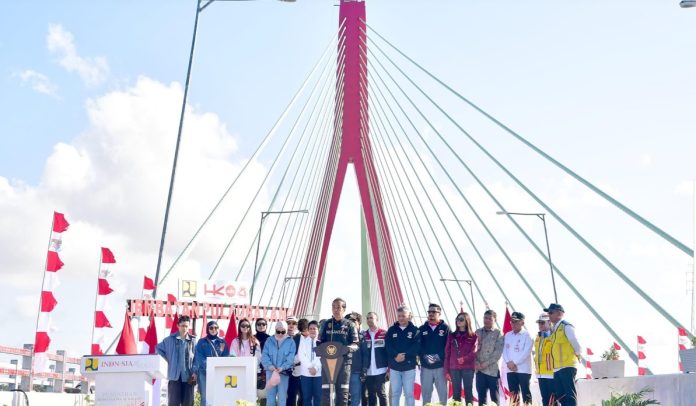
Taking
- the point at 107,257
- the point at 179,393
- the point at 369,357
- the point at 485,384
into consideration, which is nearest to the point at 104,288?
the point at 107,257

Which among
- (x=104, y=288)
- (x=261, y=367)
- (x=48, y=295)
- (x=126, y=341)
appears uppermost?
(x=104, y=288)

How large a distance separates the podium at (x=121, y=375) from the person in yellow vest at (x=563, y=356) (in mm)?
5163

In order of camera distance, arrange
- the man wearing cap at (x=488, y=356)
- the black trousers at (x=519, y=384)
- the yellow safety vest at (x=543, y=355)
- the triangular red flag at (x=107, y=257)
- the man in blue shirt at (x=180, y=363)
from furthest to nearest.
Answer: the triangular red flag at (x=107, y=257) < the man in blue shirt at (x=180, y=363) < the man wearing cap at (x=488, y=356) < the black trousers at (x=519, y=384) < the yellow safety vest at (x=543, y=355)

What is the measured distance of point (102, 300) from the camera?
686 inches

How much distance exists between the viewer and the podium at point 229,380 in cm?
1209

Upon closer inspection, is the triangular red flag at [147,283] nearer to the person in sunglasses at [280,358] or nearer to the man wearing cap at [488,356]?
the person in sunglasses at [280,358]

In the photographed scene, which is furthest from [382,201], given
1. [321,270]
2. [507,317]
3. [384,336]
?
[384,336]

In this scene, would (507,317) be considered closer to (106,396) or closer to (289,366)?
(289,366)

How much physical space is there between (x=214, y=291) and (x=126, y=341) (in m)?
18.3

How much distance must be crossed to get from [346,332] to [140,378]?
123 inches

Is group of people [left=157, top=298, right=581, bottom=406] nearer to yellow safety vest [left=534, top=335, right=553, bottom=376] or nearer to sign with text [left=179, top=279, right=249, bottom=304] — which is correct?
yellow safety vest [left=534, top=335, right=553, bottom=376]

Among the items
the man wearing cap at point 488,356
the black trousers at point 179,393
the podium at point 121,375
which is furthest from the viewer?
the black trousers at point 179,393

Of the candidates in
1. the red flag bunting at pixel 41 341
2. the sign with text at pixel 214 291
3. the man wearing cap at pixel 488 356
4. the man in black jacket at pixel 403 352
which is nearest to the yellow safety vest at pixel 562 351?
the man wearing cap at pixel 488 356

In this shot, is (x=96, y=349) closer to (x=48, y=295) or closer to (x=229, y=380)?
(x=48, y=295)
